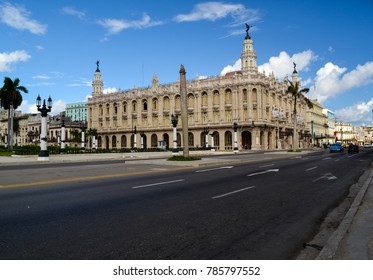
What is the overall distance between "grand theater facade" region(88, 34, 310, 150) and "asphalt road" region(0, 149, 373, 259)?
178 ft

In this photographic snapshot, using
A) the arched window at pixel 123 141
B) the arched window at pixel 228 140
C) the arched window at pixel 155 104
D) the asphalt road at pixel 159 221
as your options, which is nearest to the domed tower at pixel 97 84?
the arched window at pixel 123 141

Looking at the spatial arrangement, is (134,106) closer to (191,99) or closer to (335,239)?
(191,99)

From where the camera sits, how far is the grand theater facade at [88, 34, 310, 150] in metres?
74.6

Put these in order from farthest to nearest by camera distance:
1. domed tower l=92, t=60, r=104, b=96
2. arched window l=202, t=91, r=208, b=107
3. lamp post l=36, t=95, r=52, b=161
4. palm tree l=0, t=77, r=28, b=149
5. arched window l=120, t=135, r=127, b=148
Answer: domed tower l=92, t=60, r=104, b=96 < arched window l=120, t=135, r=127, b=148 < arched window l=202, t=91, r=208, b=107 < palm tree l=0, t=77, r=28, b=149 < lamp post l=36, t=95, r=52, b=161

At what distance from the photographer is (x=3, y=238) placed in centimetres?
527

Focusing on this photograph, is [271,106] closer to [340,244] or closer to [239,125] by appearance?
[239,125]

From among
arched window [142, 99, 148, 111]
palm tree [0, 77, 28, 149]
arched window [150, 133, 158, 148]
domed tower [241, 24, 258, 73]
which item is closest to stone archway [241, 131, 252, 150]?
domed tower [241, 24, 258, 73]

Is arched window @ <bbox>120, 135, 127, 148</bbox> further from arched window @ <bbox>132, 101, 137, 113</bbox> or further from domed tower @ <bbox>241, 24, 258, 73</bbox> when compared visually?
domed tower @ <bbox>241, 24, 258, 73</bbox>

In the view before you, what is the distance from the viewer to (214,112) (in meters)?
79.5

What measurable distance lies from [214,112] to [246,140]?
33.4ft

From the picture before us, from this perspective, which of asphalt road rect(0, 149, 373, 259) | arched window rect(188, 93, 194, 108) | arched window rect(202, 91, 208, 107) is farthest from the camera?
arched window rect(188, 93, 194, 108)

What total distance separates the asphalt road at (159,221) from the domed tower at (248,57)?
221 ft

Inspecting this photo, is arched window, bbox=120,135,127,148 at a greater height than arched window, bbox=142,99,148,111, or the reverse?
arched window, bbox=142,99,148,111

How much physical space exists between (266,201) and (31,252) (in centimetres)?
616
